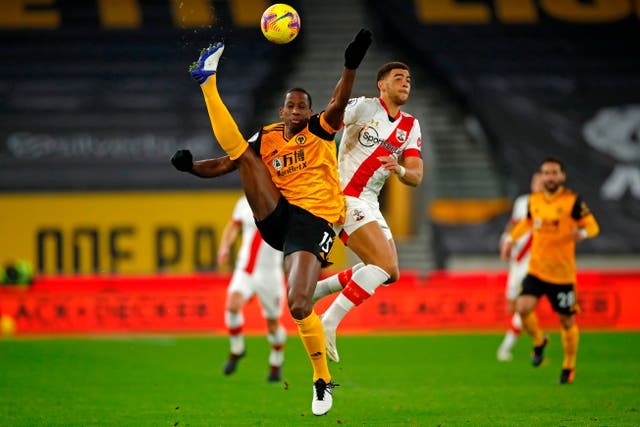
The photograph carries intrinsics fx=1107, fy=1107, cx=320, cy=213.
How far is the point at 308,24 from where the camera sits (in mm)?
26312

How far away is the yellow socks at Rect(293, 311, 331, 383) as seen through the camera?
855 cm

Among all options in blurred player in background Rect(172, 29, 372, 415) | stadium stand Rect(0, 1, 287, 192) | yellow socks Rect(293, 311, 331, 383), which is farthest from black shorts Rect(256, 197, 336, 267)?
stadium stand Rect(0, 1, 287, 192)

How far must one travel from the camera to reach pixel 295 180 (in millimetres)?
8898

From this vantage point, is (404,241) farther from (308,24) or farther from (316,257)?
(316,257)

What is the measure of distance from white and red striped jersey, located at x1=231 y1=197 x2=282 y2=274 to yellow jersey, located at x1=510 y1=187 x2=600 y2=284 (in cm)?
317

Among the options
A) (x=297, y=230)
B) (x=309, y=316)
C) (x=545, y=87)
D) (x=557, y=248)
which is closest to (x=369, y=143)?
(x=297, y=230)

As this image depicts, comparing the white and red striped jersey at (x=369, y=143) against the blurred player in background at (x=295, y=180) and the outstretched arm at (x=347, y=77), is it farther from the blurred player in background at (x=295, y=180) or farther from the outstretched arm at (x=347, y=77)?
the outstretched arm at (x=347, y=77)

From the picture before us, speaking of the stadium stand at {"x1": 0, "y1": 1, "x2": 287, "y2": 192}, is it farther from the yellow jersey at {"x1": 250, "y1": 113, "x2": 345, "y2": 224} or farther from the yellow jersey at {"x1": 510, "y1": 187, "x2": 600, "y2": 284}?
the yellow jersey at {"x1": 250, "y1": 113, "x2": 345, "y2": 224}

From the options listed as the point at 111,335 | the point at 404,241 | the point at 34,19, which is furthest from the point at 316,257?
the point at 34,19

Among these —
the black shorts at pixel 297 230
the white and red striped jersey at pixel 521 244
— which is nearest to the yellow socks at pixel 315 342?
the black shorts at pixel 297 230

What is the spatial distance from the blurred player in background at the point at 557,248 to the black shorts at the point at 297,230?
399 cm

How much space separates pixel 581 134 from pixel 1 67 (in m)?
13.1

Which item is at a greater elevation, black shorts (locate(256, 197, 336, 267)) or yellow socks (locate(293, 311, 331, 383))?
black shorts (locate(256, 197, 336, 267))

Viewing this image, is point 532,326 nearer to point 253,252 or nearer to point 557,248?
point 557,248
